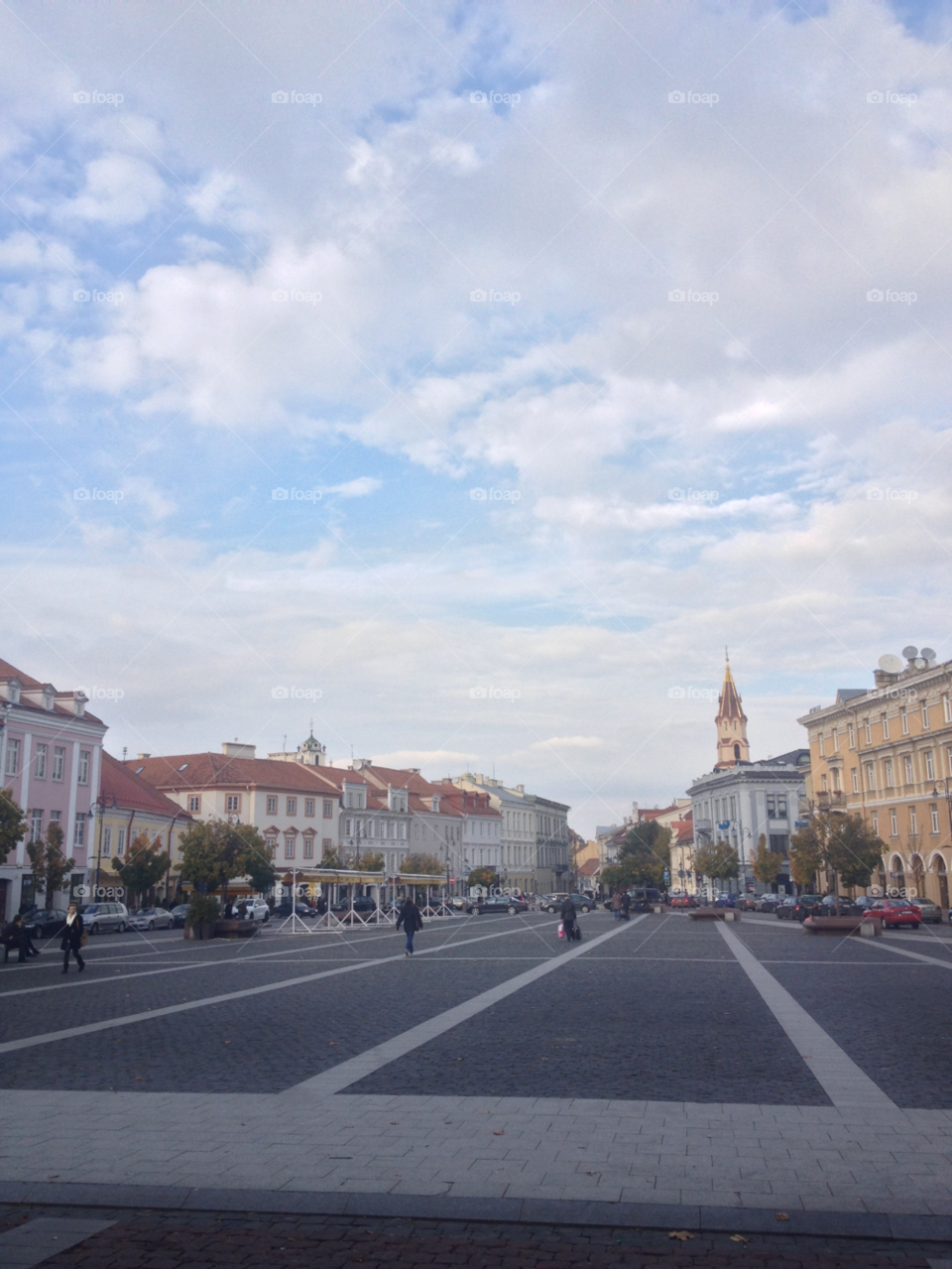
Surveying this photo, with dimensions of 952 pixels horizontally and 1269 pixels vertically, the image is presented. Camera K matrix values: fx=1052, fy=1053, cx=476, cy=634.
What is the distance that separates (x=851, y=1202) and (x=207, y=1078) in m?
6.43

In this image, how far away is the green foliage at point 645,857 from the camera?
123 meters

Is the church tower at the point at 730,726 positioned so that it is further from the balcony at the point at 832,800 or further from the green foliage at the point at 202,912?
the green foliage at the point at 202,912

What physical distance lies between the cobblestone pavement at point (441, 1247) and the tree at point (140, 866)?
53.0 m

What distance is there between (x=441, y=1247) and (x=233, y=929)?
3470cm

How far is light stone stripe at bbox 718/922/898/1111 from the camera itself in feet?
30.4

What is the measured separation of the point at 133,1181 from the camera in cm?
697

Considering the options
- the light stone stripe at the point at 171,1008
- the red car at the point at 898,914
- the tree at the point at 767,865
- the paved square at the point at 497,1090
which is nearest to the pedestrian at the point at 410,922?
the light stone stripe at the point at 171,1008

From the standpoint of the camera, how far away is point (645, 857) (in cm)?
12644

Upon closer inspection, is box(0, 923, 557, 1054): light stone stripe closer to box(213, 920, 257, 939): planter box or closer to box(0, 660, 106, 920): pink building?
box(213, 920, 257, 939): planter box

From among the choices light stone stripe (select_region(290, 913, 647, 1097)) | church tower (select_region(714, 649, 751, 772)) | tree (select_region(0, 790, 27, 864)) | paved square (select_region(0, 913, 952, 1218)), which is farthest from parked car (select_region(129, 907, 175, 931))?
church tower (select_region(714, 649, 751, 772))

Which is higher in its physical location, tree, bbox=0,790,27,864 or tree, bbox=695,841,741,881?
tree, bbox=0,790,27,864

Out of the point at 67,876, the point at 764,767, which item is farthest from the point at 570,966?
the point at 764,767

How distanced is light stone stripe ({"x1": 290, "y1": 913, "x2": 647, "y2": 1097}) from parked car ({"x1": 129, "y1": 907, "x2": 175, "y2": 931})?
3117 centimetres

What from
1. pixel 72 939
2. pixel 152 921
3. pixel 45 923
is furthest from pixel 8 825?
pixel 152 921
